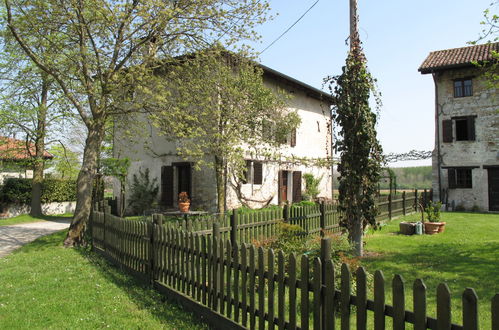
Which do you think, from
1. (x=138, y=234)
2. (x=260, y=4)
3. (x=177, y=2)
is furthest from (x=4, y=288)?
(x=260, y=4)

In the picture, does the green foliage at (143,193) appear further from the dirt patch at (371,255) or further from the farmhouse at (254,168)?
the dirt patch at (371,255)

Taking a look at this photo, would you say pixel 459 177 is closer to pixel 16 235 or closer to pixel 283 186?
pixel 283 186

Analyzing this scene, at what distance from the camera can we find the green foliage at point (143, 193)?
16.9 m

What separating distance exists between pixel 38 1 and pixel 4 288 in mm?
7110

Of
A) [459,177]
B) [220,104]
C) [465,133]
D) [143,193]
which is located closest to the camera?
[220,104]

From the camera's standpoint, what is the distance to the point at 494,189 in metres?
18.9

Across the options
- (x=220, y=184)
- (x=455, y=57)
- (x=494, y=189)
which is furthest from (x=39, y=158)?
(x=494, y=189)

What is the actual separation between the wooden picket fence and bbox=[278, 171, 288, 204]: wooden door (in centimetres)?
1166

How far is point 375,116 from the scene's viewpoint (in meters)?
7.13

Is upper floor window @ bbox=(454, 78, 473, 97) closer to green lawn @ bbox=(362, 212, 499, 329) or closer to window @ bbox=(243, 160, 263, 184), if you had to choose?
green lawn @ bbox=(362, 212, 499, 329)

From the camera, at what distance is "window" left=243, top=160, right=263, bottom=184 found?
16516 millimetres

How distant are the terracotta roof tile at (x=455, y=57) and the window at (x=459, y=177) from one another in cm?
594

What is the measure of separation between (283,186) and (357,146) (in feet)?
39.2

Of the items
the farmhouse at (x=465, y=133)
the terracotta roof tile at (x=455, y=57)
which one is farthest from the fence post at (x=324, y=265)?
the terracotta roof tile at (x=455, y=57)
